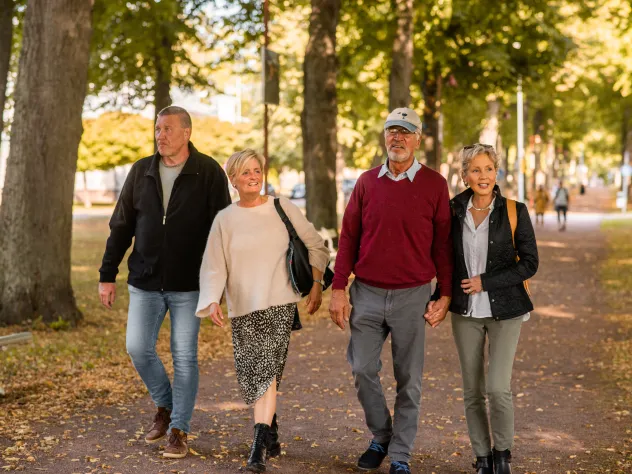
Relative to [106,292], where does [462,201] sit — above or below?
above

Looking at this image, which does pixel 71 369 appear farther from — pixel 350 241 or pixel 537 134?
pixel 537 134

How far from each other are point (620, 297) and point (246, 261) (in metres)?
12.3

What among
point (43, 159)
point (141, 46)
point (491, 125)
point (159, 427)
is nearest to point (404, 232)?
point (159, 427)

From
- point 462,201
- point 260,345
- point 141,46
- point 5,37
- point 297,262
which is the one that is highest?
point 141,46

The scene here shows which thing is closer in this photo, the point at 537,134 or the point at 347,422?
the point at 347,422

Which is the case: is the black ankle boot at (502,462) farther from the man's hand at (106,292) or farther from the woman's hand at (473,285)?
the man's hand at (106,292)

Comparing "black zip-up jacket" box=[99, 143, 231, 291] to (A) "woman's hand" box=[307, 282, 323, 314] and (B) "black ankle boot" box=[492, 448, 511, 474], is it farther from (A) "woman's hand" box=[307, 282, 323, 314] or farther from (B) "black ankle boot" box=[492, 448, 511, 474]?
(B) "black ankle boot" box=[492, 448, 511, 474]

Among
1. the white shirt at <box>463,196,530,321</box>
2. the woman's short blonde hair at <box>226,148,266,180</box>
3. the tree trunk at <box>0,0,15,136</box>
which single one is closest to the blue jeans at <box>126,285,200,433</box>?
the woman's short blonde hair at <box>226,148,266,180</box>

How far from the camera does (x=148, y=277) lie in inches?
250

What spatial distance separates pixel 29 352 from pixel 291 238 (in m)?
5.18

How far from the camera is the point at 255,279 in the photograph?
6.07 metres

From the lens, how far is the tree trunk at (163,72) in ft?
70.3

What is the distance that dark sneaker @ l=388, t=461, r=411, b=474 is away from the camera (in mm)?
5840

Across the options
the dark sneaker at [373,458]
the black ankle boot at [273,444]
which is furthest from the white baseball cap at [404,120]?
the black ankle boot at [273,444]
